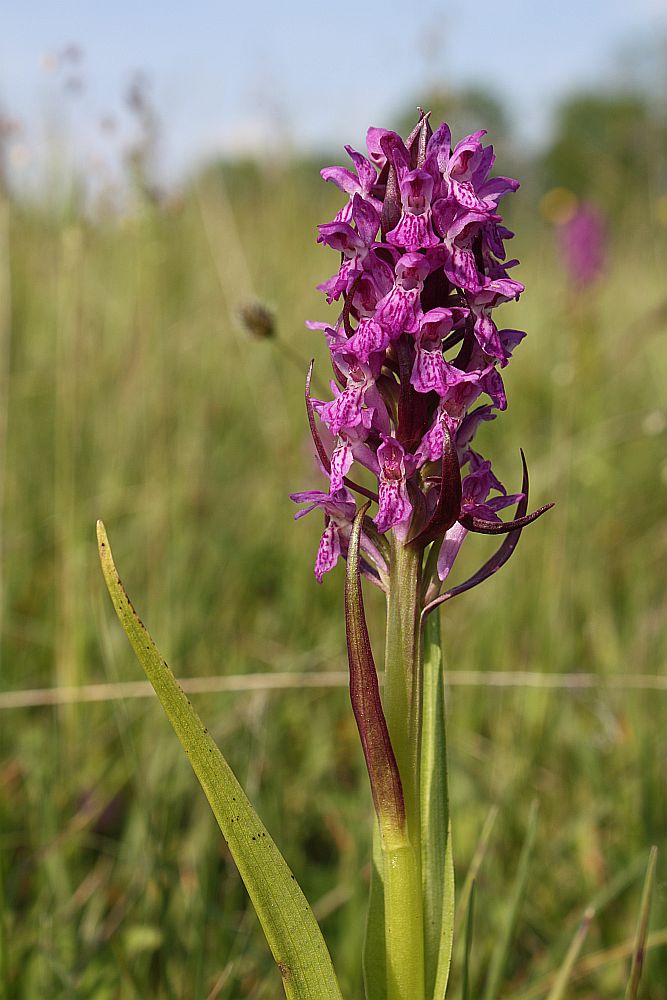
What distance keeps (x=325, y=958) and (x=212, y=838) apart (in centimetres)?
94

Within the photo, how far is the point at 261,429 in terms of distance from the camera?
4680 mm

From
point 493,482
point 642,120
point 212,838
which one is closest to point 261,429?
point 212,838

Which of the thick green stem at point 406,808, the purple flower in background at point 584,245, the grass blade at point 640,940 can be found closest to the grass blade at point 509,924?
the grass blade at point 640,940

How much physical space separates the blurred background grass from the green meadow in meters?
0.01

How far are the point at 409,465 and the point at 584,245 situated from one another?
5984 mm

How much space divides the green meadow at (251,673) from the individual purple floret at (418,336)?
538 millimetres

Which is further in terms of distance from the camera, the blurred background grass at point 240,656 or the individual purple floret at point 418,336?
the blurred background grass at point 240,656

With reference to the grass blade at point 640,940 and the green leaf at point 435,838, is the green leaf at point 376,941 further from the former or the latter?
the grass blade at point 640,940

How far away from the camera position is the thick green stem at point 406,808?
1122 mm

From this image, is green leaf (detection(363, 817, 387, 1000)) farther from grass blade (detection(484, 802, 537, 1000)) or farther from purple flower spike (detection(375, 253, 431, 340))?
purple flower spike (detection(375, 253, 431, 340))

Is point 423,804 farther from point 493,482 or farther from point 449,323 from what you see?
point 449,323

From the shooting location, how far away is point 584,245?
21.6 feet

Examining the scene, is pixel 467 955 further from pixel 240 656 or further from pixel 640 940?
pixel 240 656

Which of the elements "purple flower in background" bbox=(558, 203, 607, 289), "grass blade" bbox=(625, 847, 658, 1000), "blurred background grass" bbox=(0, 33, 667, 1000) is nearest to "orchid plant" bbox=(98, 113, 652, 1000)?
"grass blade" bbox=(625, 847, 658, 1000)
